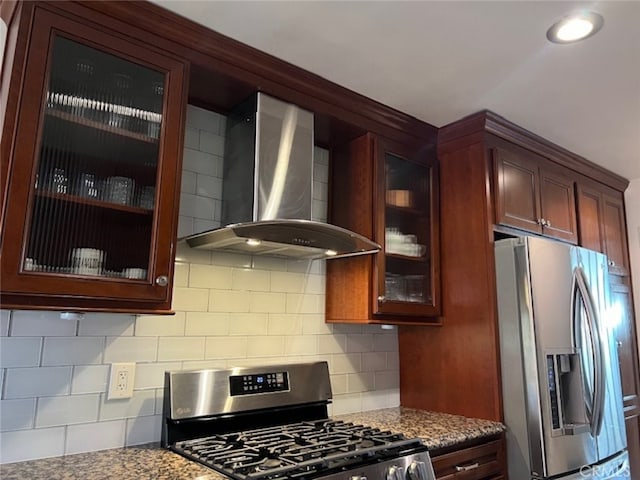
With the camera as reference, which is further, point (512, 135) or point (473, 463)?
point (512, 135)

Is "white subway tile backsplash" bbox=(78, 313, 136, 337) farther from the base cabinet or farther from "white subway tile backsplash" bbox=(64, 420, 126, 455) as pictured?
the base cabinet

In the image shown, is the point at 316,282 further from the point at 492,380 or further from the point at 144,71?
the point at 144,71

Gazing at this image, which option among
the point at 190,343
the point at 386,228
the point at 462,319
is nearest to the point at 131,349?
the point at 190,343

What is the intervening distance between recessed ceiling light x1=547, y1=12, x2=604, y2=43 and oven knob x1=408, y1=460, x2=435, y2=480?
161 centimetres

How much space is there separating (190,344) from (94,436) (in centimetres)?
46

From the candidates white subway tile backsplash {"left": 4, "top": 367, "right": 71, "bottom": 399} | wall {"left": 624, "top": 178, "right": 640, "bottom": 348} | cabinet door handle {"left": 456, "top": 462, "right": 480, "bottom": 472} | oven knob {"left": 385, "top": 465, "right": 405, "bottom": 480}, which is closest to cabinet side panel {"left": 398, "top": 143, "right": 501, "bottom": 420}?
cabinet door handle {"left": 456, "top": 462, "right": 480, "bottom": 472}

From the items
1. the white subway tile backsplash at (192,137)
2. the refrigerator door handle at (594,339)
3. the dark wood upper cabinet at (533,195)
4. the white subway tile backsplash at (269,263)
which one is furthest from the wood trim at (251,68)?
the refrigerator door handle at (594,339)

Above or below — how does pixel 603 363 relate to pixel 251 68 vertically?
below

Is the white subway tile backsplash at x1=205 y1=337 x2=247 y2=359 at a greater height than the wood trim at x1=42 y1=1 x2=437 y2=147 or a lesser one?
lesser

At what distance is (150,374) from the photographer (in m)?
1.81

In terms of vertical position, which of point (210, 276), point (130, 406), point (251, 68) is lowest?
point (130, 406)

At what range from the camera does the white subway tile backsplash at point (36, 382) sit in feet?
5.00

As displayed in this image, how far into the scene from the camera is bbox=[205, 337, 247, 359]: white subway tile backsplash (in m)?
1.98

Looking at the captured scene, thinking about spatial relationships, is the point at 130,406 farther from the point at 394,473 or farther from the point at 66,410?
the point at 394,473
